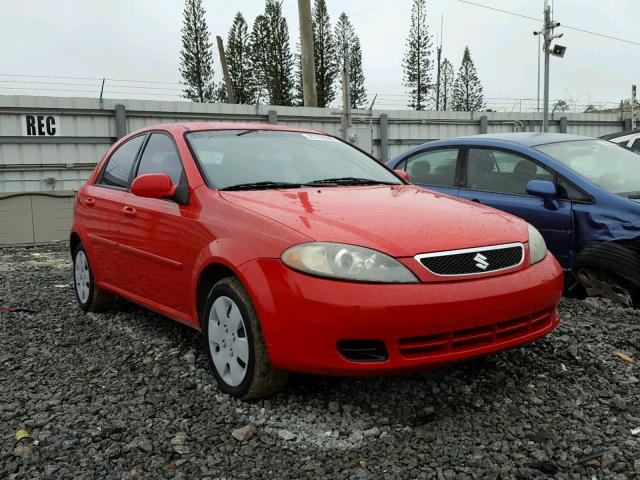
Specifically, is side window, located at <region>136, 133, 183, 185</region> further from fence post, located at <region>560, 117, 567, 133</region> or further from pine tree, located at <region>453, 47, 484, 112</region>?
pine tree, located at <region>453, 47, 484, 112</region>

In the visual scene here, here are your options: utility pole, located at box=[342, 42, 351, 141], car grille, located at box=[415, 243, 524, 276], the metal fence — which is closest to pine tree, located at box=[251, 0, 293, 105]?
the metal fence

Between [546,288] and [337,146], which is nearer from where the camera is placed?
[546,288]

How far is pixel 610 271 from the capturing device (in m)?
4.41

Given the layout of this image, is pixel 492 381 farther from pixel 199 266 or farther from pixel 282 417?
pixel 199 266

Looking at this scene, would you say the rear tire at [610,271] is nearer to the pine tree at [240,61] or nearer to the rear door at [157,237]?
the rear door at [157,237]

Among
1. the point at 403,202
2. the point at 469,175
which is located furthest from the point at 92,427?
the point at 469,175

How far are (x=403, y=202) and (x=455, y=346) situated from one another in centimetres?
99

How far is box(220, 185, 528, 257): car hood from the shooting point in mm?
2836

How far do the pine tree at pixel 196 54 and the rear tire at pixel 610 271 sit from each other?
37686mm

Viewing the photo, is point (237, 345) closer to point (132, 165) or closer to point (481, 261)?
point (481, 261)

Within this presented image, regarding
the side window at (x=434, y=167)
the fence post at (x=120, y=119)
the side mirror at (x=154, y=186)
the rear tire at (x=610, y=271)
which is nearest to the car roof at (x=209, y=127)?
the side mirror at (x=154, y=186)

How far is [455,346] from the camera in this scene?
2.78 meters

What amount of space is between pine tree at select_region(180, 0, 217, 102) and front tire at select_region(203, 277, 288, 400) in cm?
3849

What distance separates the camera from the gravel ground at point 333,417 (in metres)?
2.52
